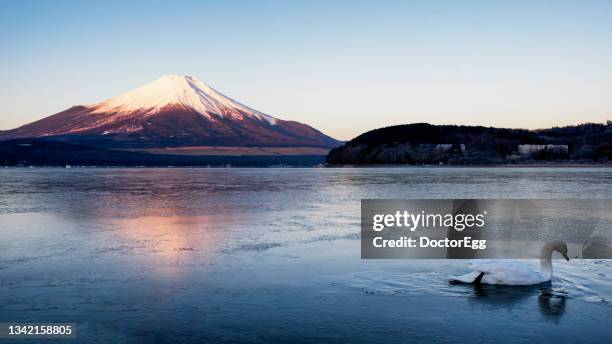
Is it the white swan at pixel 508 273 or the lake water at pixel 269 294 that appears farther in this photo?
the white swan at pixel 508 273

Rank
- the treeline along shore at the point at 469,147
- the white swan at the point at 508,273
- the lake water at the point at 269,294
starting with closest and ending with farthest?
the lake water at the point at 269,294 < the white swan at the point at 508,273 < the treeline along shore at the point at 469,147

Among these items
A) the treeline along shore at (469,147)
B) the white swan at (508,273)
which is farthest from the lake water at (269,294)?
the treeline along shore at (469,147)

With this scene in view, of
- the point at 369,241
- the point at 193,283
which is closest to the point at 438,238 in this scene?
the point at 369,241

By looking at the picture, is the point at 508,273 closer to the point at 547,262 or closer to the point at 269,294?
the point at 547,262

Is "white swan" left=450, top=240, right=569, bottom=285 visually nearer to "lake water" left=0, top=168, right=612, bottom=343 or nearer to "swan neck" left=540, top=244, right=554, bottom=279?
"swan neck" left=540, top=244, right=554, bottom=279

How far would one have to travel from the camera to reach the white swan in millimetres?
10414

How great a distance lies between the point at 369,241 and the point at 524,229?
574cm

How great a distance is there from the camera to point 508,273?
10.4 meters

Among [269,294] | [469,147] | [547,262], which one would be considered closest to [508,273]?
[547,262]

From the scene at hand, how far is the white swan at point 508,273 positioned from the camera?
34.2ft

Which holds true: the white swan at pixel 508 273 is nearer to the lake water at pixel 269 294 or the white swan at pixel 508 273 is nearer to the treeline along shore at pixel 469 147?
the lake water at pixel 269 294

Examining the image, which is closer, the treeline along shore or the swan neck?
the swan neck

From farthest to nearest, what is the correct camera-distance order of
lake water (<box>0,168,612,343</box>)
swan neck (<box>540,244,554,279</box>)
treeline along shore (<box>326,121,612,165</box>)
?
treeline along shore (<box>326,121,612,165</box>)
swan neck (<box>540,244,554,279</box>)
lake water (<box>0,168,612,343</box>)

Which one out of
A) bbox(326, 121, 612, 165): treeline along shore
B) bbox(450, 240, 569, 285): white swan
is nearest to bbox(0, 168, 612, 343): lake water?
bbox(450, 240, 569, 285): white swan
